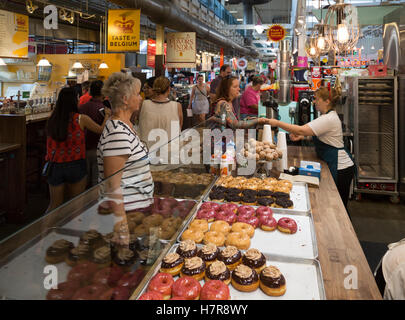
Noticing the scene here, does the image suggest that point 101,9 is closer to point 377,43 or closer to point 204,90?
point 204,90

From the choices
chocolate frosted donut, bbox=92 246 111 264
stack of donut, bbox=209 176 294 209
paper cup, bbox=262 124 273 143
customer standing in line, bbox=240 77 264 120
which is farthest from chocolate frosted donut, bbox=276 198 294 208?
customer standing in line, bbox=240 77 264 120

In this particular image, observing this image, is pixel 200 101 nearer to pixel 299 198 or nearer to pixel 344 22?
pixel 344 22

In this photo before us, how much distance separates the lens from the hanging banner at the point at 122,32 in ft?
24.7

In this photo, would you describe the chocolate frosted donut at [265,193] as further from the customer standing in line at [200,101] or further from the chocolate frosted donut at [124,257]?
the customer standing in line at [200,101]

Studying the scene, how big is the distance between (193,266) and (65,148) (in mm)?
2673

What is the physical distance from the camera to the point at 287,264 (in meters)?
1.65

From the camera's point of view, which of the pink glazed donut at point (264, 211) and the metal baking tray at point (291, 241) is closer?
the metal baking tray at point (291, 241)

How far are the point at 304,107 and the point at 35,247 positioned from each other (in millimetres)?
4861

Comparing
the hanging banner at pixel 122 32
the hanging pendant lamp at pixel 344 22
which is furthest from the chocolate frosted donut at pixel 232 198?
the hanging banner at pixel 122 32

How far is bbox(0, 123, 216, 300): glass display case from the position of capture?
1055 mm

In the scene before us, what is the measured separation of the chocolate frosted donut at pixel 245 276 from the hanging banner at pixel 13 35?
8667 millimetres

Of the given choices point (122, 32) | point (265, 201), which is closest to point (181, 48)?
point (122, 32)

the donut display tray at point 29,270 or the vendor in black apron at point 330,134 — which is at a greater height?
the vendor in black apron at point 330,134
